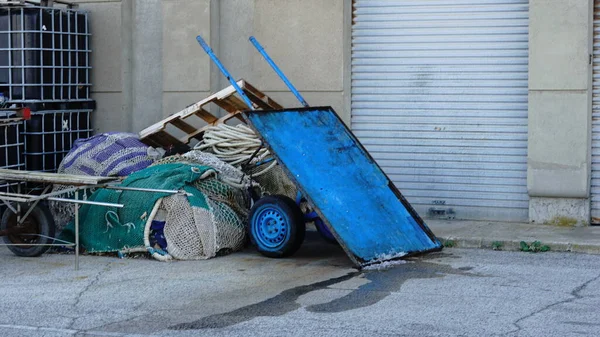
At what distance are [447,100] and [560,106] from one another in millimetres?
1447

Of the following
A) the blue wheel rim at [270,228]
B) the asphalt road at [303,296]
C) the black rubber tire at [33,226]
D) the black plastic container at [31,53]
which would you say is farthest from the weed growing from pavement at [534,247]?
the black plastic container at [31,53]

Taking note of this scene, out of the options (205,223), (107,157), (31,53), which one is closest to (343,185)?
(205,223)

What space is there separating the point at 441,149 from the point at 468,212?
0.87 m

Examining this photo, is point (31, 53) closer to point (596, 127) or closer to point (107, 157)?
point (107, 157)

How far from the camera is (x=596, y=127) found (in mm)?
11977

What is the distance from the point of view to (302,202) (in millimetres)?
10766

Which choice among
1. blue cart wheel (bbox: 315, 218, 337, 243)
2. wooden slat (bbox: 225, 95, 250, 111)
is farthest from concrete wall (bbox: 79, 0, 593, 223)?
blue cart wheel (bbox: 315, 218, 337, 243)

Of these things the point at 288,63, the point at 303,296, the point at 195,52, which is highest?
the point at 195,52

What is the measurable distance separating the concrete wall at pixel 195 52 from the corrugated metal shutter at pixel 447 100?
45cm

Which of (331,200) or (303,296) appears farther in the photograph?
(331,200)

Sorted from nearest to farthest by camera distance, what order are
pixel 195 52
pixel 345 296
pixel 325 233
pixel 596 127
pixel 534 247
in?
1. pixel 345 296
2. pixel 534 247
3. pixel 325 233
4. pixel 596 127
5. pixel 195 52

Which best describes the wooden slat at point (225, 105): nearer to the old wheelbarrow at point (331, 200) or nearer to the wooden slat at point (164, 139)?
the wooden slat at point (164, 139)

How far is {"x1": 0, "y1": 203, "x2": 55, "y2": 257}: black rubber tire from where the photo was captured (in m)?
10.5

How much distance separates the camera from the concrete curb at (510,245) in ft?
35.0
